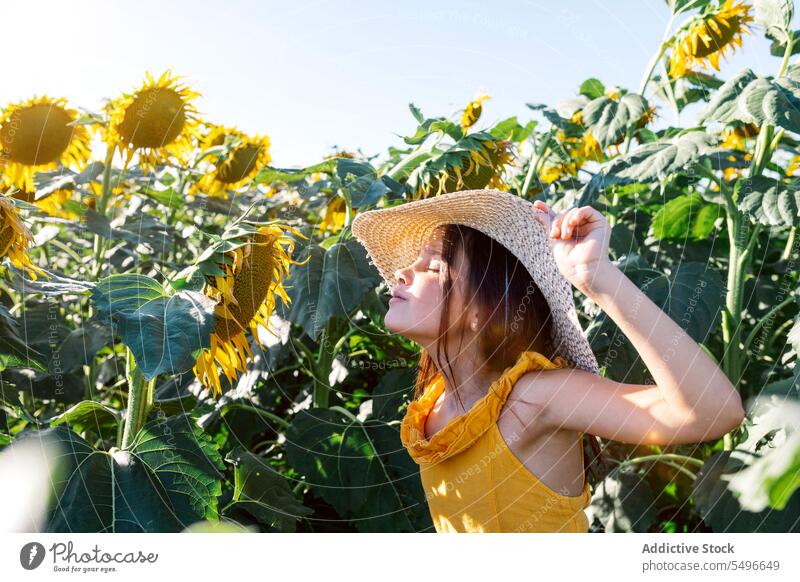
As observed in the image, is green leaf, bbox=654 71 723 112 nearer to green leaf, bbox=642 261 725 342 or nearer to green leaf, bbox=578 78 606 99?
green leaf, bbox=578 78 606 99

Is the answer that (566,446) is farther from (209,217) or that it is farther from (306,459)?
(209,217)

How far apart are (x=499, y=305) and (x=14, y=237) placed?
54cm

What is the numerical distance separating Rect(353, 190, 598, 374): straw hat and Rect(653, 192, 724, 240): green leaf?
0.55 m

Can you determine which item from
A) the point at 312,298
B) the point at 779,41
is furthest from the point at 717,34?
the point at 312,298

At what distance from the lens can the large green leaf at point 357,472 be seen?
1.08m

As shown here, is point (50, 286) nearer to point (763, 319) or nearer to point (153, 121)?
point (153, 121)

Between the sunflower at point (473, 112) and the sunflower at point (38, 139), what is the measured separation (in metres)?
0.67

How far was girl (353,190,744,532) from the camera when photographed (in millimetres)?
679

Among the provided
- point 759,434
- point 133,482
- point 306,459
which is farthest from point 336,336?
point 759,434

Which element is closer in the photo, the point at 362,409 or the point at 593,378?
the point at 593,378

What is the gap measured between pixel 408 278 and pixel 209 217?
0.87 meters
